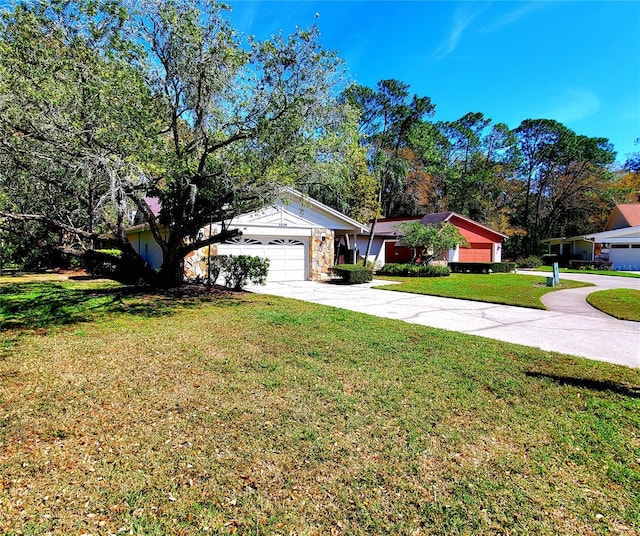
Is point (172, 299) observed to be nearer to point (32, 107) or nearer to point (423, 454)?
point (32, 107)

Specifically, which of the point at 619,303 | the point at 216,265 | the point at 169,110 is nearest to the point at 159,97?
the point at 169,110

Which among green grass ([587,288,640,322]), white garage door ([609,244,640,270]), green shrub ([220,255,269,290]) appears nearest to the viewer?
green grass ([587,288,640,322])

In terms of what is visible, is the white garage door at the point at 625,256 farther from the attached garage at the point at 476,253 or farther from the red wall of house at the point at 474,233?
the attached garage at the point at 476,253

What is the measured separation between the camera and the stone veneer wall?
17922 mm

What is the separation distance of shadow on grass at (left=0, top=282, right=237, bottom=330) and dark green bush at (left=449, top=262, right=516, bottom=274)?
18.4 m

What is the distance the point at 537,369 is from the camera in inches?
194

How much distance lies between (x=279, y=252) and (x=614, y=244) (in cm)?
2881

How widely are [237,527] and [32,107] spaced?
781 centimetres

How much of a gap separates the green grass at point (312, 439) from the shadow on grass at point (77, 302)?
6.43 ft

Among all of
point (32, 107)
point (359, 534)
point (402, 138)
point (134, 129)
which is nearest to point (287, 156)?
point (134, 129)

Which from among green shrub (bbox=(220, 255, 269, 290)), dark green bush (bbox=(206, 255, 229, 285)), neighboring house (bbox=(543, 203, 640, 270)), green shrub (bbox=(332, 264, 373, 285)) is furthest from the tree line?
neighboring house (bbox=(543, 203, 640, 270))

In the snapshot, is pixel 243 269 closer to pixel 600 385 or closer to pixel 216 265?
pixel 216 265

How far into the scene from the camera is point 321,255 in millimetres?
18281

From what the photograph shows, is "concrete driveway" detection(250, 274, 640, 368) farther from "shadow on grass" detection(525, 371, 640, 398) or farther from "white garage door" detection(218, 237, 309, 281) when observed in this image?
"white garage door" detection(218, 237, 309, 281)
